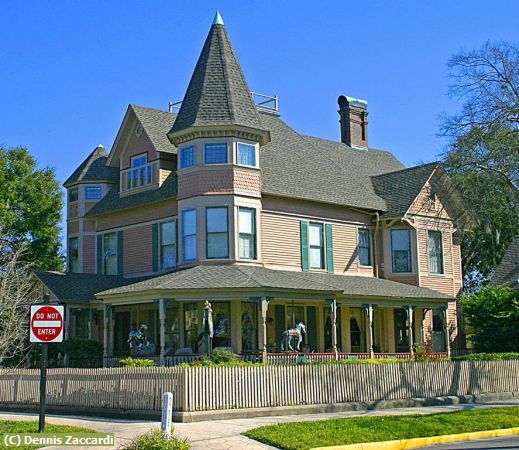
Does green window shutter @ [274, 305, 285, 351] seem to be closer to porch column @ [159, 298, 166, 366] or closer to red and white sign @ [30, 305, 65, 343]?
porch column @ [159, 298, 166, 366]

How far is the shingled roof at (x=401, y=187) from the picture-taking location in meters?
34.8

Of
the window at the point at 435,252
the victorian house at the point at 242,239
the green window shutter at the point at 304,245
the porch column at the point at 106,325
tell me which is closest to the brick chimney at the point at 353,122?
the victorian house at the point at 242,239

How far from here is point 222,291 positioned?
2659 centimetres

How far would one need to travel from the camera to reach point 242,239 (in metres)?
29.3

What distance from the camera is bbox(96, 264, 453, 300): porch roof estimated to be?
26500 mm

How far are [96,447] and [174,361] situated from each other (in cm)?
1308

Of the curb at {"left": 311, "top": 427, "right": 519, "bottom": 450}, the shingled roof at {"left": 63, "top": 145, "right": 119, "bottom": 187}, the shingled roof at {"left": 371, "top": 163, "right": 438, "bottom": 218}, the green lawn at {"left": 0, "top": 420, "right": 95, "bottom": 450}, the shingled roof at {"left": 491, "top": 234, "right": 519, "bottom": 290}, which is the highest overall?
the shingled roof at {"left": 63, "top": 145, "right": 119, "bottom": 187}

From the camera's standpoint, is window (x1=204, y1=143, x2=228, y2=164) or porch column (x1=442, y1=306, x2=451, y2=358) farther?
porch column (x1=442, y1=306, x2=451, y2=358)

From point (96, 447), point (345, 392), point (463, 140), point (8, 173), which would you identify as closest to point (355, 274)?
point (463, 140)

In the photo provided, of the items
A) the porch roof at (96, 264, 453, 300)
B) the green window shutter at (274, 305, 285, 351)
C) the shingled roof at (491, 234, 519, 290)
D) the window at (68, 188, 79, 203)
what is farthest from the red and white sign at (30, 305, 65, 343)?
the shingled roof at (491, 234, 519, 290)

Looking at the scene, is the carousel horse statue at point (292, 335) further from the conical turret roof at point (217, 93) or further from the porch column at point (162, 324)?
the conical turret roof at point (217, 93)

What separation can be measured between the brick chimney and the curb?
28094 millimetres

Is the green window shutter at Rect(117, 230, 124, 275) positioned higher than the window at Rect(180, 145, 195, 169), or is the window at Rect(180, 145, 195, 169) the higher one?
the window at Rect(180, 145, 195, 169)

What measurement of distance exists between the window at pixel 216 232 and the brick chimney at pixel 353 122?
15.9m
